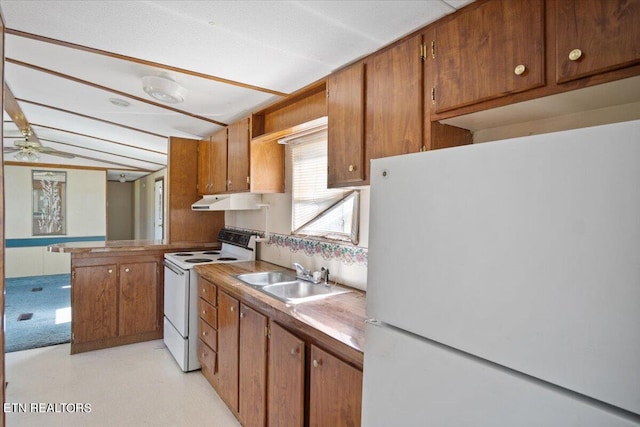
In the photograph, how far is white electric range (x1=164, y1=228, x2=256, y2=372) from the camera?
295 cm

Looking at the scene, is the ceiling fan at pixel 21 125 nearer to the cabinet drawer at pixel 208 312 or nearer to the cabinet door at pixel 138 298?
the cabinet door at pixel 138 298

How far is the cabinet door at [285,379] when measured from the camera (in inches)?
63.6

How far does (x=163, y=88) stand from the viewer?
7.96 feet

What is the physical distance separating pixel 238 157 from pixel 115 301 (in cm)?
197

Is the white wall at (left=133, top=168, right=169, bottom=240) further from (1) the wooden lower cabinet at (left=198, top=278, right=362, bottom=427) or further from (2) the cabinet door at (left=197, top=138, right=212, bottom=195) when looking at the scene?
(1) the wooden lower cabinet at (left=198, top=278, right=362, bottom=427)

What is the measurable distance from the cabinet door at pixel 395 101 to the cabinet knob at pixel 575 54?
0.55m

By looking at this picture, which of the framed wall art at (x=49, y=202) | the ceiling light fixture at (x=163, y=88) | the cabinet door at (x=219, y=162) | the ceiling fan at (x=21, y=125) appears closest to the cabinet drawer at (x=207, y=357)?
the cabinet door at (x=219, y=162)

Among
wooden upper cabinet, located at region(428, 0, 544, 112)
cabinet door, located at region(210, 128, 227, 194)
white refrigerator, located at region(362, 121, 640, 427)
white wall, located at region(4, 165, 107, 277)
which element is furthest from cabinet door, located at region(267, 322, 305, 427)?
white wall, located at region(4, 165, 107, 277)

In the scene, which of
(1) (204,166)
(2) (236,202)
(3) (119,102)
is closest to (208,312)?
(2) (236,202)

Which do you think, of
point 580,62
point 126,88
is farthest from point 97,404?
point 580,62

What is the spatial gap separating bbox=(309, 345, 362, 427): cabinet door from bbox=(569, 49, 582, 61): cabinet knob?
1.23m

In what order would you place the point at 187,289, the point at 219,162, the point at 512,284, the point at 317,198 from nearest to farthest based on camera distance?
the point at 512,284
the point at 317,198
the point at 187,289
the point at 219,162

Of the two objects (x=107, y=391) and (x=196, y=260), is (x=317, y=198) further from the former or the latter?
(x=107, y=391)

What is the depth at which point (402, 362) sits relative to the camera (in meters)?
0.97
